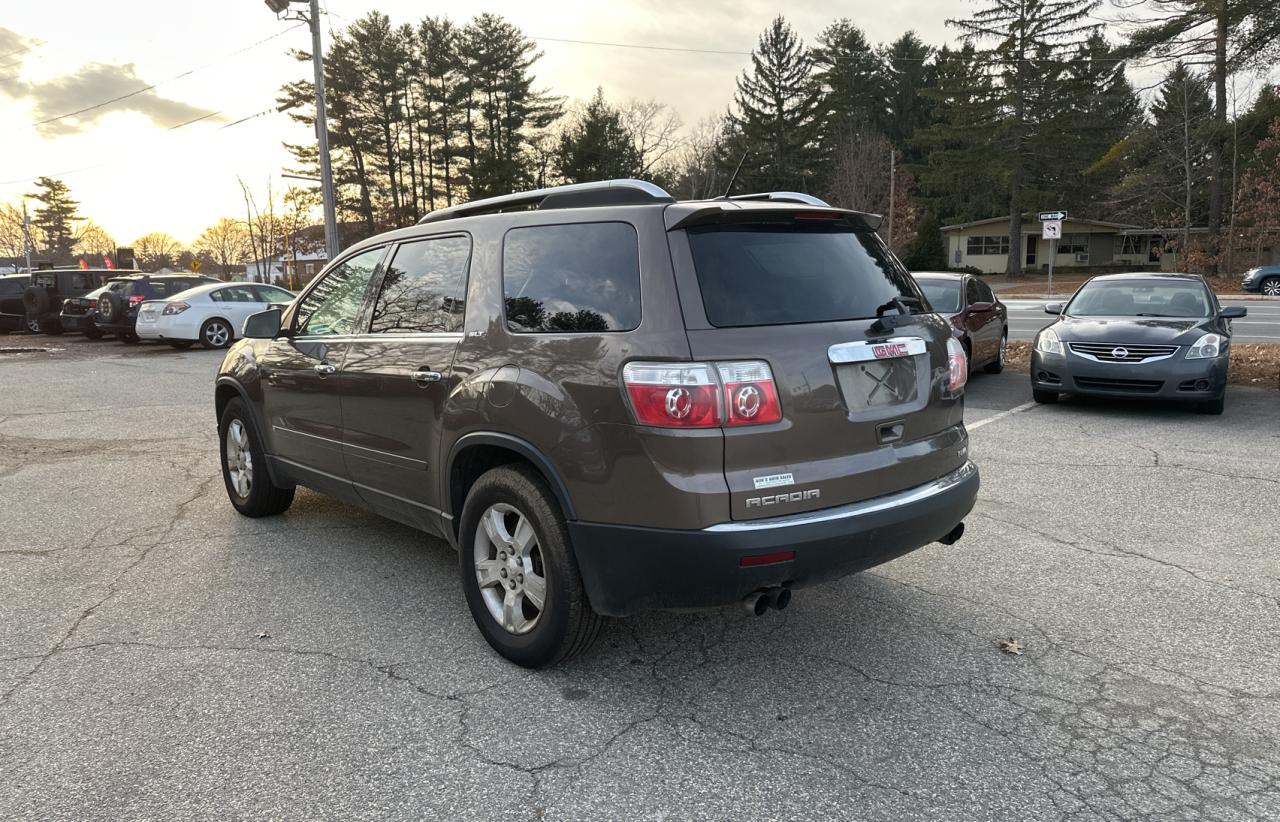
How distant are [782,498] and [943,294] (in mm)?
9169

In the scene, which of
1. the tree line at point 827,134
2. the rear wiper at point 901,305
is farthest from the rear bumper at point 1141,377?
the tree line at point 827,134

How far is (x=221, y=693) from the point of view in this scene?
3252mm

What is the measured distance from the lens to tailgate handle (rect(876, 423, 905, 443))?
3.19 m

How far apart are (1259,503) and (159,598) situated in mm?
6620

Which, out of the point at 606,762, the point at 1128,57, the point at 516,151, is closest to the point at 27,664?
the point at 606,762

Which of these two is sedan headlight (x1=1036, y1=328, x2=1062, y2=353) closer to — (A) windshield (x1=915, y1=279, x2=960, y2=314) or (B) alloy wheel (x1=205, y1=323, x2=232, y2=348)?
(A) windshield (x1=915, y1=279, x2=960, y2=314)

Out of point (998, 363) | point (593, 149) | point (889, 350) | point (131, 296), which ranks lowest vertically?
point (998, 363)

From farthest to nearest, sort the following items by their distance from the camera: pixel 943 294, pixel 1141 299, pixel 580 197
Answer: pixel 943 294
pixel 1141 299
pixel 580 197

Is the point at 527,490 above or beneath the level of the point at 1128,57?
beneath

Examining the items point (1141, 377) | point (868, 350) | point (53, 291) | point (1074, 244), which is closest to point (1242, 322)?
point (1141, 377)

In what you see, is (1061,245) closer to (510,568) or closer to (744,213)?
(744,213)

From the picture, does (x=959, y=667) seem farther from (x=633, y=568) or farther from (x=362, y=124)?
(x=362, y=124)

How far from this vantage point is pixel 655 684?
3297mm

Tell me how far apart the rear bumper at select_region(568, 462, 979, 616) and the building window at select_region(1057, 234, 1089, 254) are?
61878mm
